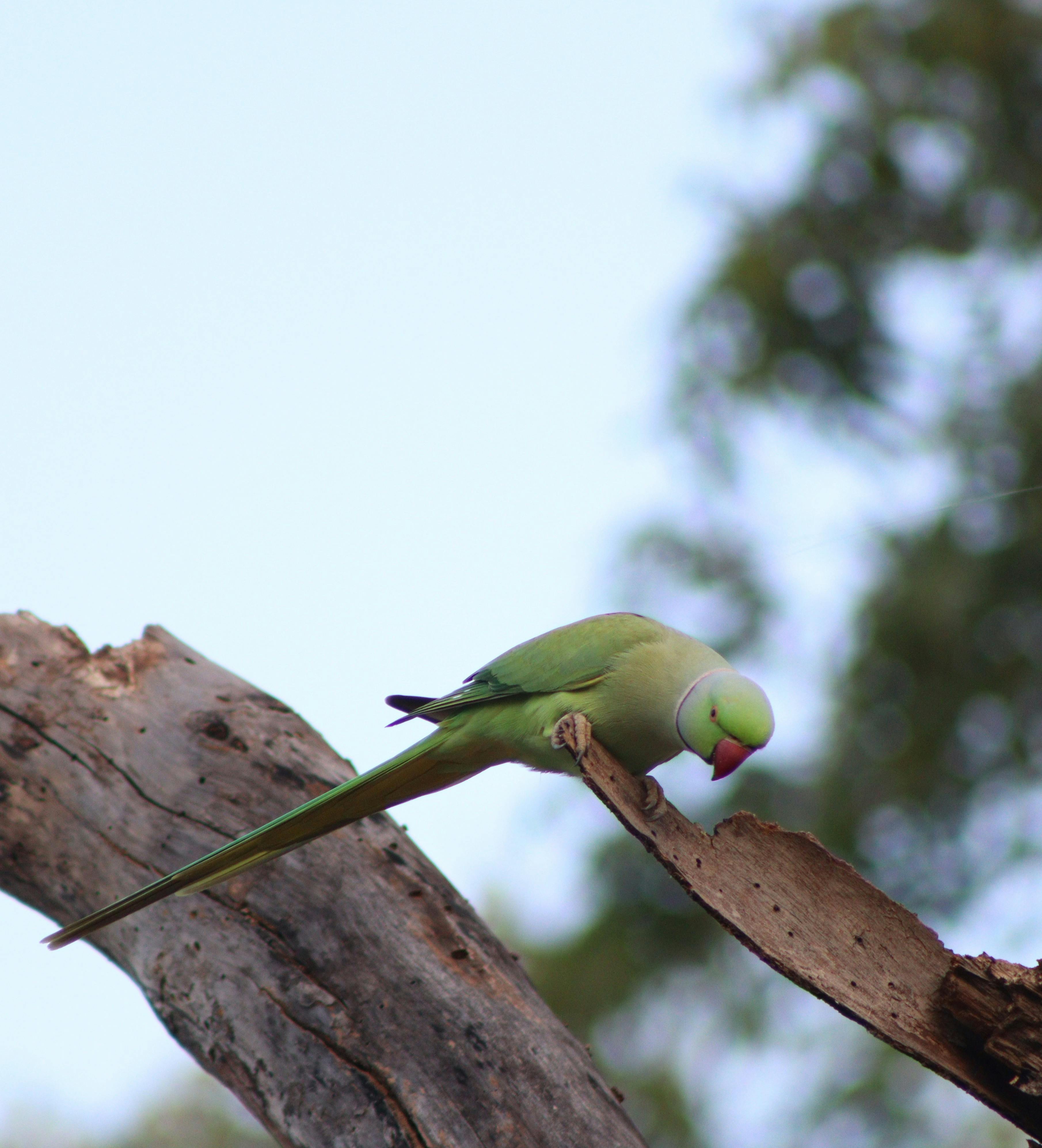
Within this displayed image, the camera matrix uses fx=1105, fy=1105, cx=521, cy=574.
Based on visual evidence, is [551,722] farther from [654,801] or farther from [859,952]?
[859,952]

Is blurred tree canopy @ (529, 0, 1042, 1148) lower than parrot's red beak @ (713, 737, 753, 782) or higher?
higher

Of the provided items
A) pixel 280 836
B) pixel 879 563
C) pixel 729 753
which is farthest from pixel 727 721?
pixel 879 563

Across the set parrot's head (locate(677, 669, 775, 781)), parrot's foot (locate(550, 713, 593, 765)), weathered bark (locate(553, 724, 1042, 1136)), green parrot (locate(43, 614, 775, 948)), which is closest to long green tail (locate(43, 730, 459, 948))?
green parrot (locate(43, 614, 775, 948))

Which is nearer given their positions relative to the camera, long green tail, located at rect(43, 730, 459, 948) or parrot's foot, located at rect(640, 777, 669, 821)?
parrot's foot, located at rect(640, 777, 669, 821)

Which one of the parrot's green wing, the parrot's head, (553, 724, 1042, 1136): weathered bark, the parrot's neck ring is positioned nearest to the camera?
(553, 724, 1042, 1136): weathered bark

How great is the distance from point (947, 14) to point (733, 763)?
7.97 m

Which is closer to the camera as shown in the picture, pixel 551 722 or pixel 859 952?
pixel 859 952

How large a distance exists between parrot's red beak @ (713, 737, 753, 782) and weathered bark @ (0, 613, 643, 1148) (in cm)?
92

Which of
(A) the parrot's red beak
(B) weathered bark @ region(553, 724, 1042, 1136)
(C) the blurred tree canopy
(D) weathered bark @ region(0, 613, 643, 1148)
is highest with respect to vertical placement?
(C) the blurred tree canopy

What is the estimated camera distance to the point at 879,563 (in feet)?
27.7

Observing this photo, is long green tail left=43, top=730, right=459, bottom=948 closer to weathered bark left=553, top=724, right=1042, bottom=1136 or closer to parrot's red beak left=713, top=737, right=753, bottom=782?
weathered bark left=553, top=724, right=1042, bottom=1136

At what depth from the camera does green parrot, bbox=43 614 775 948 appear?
3.35 metres

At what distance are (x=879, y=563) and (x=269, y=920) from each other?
20.4ft

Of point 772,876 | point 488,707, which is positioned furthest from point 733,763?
point 488,707
